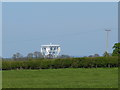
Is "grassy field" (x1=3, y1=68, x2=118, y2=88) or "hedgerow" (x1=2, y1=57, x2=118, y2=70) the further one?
"hedgerow" (x1=2, y1=57, x2=118, y2=70)

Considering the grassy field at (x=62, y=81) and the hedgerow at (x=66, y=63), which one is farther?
the hedgerow at (x=66, y=63)

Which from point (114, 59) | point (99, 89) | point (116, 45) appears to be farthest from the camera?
point (116, 45)

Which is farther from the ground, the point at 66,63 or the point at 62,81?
the point at 66,63

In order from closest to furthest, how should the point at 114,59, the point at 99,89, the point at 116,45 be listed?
the point at 99,89 → the point at 114,59 → the point at 116,45

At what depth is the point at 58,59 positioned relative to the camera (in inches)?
1355

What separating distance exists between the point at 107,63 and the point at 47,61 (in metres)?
6.10

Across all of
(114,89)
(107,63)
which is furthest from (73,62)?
(114,89)

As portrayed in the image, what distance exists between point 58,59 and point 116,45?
12.2 m

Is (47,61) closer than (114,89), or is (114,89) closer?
(114,89)

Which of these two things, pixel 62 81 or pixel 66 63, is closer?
pixel 62 81

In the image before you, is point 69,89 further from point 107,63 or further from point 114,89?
point 107,63

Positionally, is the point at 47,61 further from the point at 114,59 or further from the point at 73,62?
the point at 114,59

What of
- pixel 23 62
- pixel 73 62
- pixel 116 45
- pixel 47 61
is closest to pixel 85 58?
pixel 73 62

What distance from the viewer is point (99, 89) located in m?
11.6
